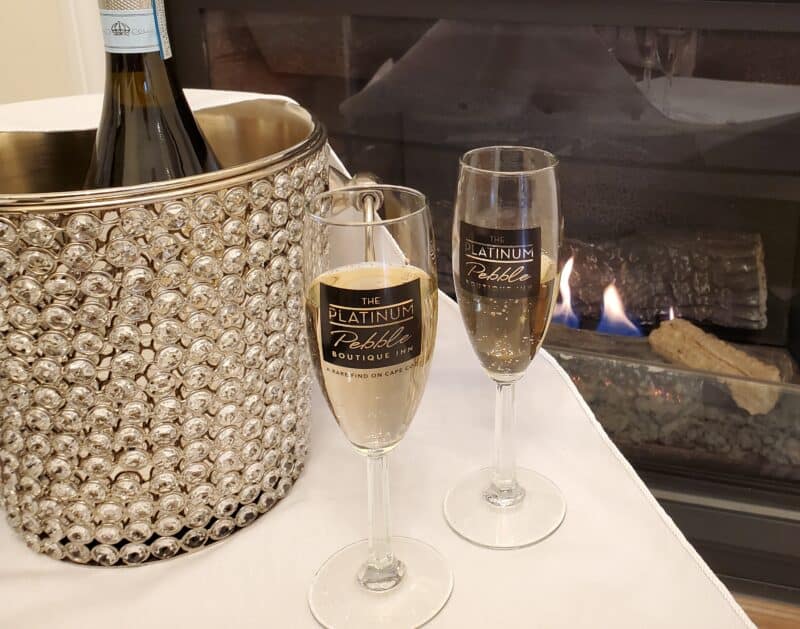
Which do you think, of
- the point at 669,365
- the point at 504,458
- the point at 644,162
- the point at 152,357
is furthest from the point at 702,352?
the point at 152,357

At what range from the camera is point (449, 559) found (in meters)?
0.51

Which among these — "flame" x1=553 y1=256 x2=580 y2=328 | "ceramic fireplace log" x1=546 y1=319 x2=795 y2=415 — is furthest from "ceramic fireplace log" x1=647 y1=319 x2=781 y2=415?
"flame" x1=553 y1=256 x2=580 y2=328

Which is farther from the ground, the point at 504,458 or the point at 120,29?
the point at 120,29

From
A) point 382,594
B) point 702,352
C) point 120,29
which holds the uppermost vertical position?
point 120,29

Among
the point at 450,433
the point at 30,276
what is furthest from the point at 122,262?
the point at 450,433

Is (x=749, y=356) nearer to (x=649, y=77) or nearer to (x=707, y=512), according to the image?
(x=707, y=512)

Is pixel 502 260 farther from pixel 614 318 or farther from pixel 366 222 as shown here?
pixel 614 318

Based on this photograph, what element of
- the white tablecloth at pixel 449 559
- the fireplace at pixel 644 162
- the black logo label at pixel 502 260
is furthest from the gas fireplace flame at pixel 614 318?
the black logo label at pixel 502 260

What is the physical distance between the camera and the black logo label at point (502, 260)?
502 mm

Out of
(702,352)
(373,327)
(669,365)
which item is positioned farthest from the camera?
(702,352)

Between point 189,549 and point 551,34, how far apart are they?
104 cm

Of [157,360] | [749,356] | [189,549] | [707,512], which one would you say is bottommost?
[707,512]

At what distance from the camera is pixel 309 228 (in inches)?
17.0

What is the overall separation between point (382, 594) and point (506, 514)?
11cm
